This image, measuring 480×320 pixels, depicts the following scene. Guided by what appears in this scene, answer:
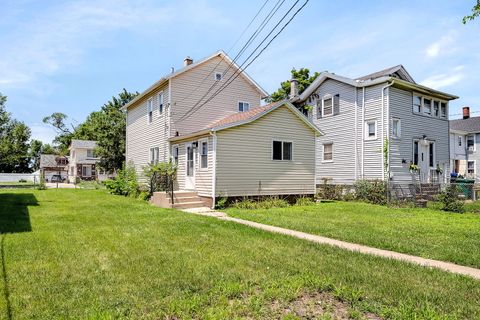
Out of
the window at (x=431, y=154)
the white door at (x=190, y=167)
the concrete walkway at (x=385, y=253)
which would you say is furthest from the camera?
the window at (x=431, y=154)

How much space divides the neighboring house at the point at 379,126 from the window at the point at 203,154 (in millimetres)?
8947

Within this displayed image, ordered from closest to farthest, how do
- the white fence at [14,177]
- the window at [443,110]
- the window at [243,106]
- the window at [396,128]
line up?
the window at [396,128], the window at [243,106], the window at [443,110], the white fence at [14,177]

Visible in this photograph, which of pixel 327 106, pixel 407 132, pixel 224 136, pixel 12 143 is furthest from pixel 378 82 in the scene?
pixel 12 143

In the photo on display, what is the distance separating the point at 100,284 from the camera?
175 inches

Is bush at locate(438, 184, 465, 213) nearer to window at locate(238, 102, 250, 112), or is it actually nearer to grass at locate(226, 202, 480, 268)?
grass at locate(226, 202, 480, 268)

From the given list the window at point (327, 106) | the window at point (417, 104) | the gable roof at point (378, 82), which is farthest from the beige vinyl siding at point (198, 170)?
the window at point (417, 104)

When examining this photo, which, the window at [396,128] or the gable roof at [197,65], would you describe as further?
the window at [396,128]

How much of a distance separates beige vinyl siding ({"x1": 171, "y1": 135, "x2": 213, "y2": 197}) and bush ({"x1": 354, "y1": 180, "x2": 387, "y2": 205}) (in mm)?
8435

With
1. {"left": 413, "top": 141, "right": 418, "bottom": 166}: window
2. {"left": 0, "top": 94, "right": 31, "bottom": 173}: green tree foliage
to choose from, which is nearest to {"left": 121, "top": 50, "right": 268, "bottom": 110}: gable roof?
{"left": 413, "top": 141, "right": 418, "bottom": 166}: window

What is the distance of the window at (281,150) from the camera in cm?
1551

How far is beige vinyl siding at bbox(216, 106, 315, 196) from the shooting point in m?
14.2

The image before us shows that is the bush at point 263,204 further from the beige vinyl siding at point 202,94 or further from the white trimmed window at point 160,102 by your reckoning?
the white trimmed window at point 160,102

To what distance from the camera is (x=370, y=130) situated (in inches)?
769

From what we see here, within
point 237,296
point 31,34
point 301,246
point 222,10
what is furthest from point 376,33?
point 31,34
